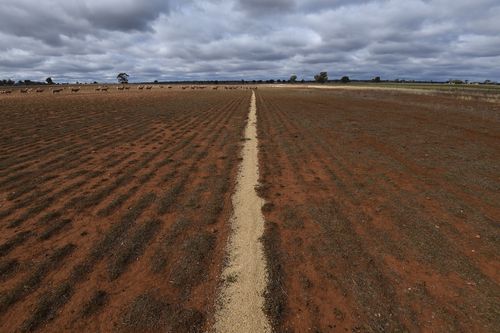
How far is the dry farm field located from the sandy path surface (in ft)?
0.41

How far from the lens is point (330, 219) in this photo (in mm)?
6945

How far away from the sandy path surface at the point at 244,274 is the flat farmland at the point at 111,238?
24 centimetres

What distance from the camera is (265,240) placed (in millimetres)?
6078

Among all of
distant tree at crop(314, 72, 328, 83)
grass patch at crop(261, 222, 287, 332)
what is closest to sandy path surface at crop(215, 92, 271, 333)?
grass patch at crop(261, 222, 287, 332)

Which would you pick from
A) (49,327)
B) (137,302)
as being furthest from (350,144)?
(49,327)

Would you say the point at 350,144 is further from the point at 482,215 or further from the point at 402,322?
the point at 402,322

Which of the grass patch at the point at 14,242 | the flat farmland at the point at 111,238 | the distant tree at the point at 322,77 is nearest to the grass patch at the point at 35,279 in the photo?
the flat farmland at the point at 111,238

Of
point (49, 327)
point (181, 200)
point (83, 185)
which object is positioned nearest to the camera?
point (49, 327)

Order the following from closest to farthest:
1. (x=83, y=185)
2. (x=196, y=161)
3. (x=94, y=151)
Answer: (x=83, y=185), (x=196, y=161), (x=94, y=151)

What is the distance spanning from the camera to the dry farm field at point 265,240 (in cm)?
423

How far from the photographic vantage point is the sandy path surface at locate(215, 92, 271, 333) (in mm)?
4102

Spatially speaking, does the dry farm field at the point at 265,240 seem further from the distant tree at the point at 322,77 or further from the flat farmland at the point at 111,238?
the distant tree at the point at 322,77

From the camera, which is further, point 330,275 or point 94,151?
point 94,151

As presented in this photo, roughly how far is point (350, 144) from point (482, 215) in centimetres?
810
